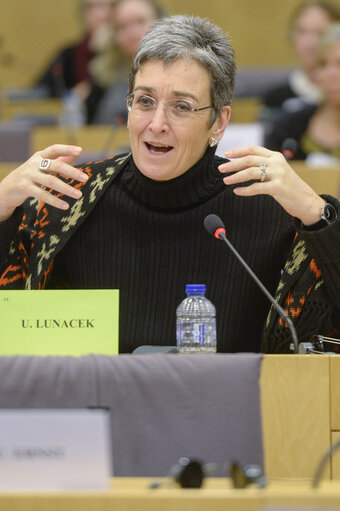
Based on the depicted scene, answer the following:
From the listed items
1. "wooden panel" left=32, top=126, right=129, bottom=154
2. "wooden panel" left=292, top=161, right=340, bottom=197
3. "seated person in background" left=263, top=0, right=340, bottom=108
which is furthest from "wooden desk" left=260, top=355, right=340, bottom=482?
"seated person in background" left=263, top=0, right=340, bottom=108

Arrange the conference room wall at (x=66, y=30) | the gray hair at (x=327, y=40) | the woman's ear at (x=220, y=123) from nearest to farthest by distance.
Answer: the woman's ear at (x=220, y=123) < the gray hair at (x=327, y=40) < the conference room wall at (x=66, y=30)

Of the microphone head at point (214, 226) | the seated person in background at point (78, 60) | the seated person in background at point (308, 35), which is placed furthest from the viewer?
the seated person in background at point (78, 60)

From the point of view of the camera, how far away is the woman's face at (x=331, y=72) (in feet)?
14.7

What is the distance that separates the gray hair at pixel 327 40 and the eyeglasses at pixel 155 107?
2315 millimetres

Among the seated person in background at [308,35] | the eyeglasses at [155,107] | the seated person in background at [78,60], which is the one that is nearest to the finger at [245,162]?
the eyeglasses at [155,107]

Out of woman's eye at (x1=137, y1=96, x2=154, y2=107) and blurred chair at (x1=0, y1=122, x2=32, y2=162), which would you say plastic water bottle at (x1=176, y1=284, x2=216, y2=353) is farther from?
blurred chair at (x1=0, y1=122, x2=32, y2=162)

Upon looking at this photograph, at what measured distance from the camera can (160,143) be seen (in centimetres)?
A: 231

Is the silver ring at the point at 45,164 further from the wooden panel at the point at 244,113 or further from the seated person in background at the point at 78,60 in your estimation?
the seated person in background at the point at 78,60

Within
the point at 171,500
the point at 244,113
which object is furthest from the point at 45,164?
the point at 244,113

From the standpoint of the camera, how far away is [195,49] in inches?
91.6

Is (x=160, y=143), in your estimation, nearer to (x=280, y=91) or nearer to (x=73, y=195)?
(x=73, y=195)

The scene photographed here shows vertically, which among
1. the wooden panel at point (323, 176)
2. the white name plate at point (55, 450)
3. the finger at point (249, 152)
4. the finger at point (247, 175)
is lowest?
the white name plate at point (55, 450)

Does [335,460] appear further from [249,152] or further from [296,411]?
[249,152]

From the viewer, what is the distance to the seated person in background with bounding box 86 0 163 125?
18.4 feet
